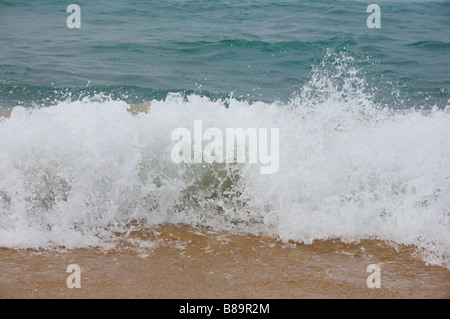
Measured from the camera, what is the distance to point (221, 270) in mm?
2566

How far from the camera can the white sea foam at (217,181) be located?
306 cm

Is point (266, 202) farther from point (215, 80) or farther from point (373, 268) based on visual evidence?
point (215, 80)

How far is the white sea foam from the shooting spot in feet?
10.1

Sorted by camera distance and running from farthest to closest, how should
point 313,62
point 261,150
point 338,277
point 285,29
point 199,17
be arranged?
point 199,17, point 285,29, point 313,62, point 261,150, point 338,277

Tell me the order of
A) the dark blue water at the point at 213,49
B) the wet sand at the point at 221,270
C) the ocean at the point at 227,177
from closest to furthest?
the wet sand at the point at 221,270 < the ocean at the point at 227,177 < the dark blue water at the point at 213,49

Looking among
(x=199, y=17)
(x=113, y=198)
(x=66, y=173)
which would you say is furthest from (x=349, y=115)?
(x=199, y=17)

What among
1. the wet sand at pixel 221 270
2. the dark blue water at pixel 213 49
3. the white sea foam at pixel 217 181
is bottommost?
the wet sand at pixel 221 270

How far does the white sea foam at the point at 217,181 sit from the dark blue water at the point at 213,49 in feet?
A: 11.0

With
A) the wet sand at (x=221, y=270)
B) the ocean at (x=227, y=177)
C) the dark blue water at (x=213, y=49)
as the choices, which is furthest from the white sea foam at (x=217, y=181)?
the dark blue water at (x=213, y=49)

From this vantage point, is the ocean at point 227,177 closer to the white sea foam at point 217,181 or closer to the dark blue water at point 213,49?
the white sea foam at point 217,181

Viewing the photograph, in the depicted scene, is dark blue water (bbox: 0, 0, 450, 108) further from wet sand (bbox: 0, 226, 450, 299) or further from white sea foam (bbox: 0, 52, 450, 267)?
wet sand (bbox: 0, 226, 450, 299)

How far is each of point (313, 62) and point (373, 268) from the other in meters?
7.05

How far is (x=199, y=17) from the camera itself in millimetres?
12133

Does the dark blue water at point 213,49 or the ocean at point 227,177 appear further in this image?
the dark blue water at point 213,49
